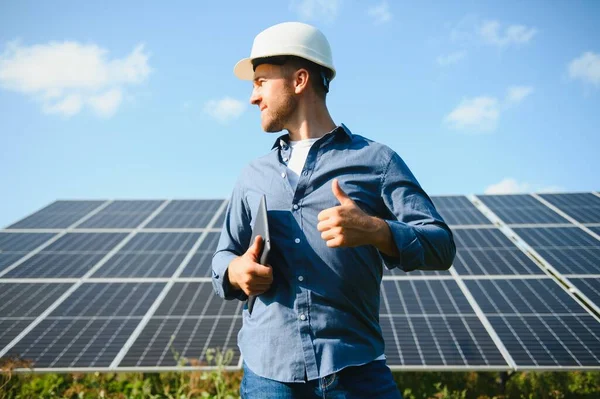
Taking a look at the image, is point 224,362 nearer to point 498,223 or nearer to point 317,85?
point 317,85

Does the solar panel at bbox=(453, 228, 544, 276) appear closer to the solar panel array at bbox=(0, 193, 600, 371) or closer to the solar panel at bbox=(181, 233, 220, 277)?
the solar panel array at bbox=(0, 193, 600, 371)

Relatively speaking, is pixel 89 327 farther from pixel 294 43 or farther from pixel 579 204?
pixel 579 204

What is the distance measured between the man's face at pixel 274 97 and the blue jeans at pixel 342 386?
1.06 meters

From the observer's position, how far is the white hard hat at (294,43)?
6.65 feet

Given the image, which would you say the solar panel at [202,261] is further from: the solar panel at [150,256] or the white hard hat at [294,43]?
the white hard hat at [294,43]

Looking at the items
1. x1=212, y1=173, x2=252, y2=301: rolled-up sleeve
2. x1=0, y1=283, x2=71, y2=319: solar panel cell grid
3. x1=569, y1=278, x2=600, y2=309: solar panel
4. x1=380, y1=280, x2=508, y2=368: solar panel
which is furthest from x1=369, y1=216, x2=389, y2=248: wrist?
x1=0, y1=283, x2=71, y2=319: solar panel cell grid

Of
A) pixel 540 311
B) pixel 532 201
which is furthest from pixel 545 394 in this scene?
pixel 532 201

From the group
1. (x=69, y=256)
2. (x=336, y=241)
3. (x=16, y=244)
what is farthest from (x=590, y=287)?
(x=16, y=244)

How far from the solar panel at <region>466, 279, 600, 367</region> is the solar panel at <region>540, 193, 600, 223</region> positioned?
3.90m

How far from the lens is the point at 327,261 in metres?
1.85

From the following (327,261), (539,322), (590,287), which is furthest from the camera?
(590,287)

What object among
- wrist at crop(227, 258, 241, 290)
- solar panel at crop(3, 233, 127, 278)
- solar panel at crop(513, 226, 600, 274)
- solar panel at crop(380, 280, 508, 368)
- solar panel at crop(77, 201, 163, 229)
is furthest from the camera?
solar panel at crop(77, 201, 163, 229)

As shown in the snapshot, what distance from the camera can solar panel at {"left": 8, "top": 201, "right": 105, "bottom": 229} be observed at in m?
11.4

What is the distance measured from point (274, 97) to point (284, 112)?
0.08 m
